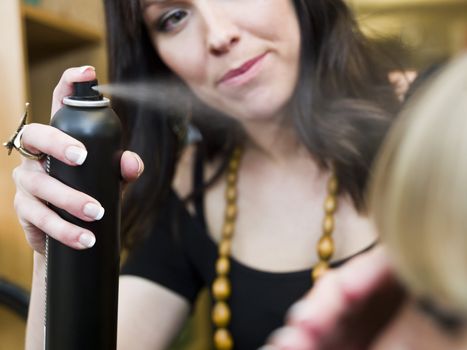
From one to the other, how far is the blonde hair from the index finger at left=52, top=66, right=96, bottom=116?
0.39 meters

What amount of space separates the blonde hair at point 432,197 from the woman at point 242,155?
24.7 inches

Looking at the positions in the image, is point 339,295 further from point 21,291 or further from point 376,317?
point 21,291

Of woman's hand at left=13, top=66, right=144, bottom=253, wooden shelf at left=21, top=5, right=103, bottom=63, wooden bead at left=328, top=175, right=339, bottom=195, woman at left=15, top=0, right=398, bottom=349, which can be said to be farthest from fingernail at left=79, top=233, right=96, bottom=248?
wooden shelf at left=21, top=5, right=103, bottom=63

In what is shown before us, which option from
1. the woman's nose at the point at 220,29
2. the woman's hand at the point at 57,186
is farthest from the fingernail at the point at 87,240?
the woman's nose at the point at 220,29

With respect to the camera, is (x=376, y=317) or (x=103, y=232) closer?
(x=376, y=317)

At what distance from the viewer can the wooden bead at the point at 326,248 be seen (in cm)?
95

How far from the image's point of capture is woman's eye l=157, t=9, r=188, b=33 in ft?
3.07

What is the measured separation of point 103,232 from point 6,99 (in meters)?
0.66

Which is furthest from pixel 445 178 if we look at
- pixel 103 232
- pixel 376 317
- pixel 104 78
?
pixel 104 78

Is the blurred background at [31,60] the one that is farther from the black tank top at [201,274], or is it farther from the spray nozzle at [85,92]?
the spray nozzle at [85,92]

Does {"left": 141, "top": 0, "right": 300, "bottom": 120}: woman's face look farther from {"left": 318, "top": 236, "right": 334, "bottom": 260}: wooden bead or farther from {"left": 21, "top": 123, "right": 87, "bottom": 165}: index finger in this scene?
{"left": 21, "top": 123, "right": 87, "bottom": 165}: index finger

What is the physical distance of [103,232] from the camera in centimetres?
54

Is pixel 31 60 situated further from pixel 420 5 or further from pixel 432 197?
pixel 420 5

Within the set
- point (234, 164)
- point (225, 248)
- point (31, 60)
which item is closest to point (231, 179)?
point (234, 164)
